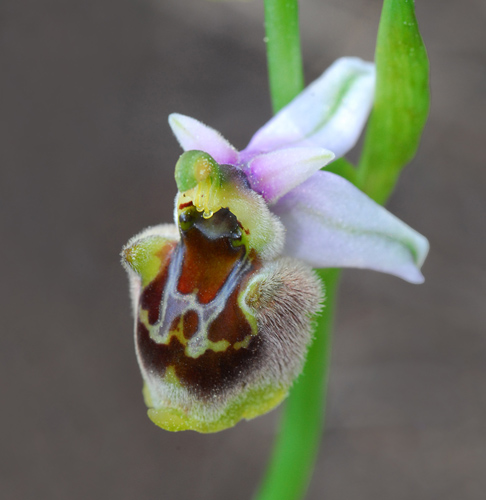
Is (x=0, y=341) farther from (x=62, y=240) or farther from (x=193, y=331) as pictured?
(x=193, y=331)

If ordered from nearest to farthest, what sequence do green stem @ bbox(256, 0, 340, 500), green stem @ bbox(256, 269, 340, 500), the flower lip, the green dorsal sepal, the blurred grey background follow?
the green dorsal sepal < the flower lip < green stem @ bbox(256, 0, 340, 500) < green stem @ bbox(256, 269, 340, 500) < the blurred grey background

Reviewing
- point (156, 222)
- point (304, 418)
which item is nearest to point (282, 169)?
point (304, 418)

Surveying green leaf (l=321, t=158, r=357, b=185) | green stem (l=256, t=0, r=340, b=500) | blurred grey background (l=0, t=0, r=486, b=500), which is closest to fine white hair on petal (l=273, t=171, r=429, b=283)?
green leaf (l=321, t=158, r=357, b=185)

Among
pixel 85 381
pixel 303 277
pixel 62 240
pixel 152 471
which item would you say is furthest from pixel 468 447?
pixel 303 277

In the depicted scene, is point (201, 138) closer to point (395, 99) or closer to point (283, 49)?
point (283, 49)

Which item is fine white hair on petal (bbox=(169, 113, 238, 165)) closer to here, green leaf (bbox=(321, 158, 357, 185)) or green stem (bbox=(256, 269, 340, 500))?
green leaf (bbox=(321, 158, 357, 185))

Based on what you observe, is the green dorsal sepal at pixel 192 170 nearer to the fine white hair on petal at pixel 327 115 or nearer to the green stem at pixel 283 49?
the fine white hair on petal at pixel 327 115

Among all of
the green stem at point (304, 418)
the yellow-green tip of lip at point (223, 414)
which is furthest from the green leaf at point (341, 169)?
the yellow-green tip of lip at point (223, 414)

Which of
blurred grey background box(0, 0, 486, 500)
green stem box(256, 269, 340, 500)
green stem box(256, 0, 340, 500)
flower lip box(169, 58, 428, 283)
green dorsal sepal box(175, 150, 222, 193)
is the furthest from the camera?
blurred grey background box(0, 0, 486, 500)
